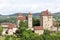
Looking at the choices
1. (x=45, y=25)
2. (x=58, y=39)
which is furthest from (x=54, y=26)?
(x=58, y=39)

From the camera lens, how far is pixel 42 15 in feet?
224

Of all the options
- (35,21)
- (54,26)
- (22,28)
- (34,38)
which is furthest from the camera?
(35,21)

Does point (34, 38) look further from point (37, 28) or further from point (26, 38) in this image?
point (37, 28)

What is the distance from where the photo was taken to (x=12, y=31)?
6625cm

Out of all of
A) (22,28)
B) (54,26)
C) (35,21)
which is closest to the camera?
(22,28)

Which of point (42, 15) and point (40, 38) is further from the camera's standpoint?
point (42, 15)

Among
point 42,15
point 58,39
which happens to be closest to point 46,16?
point 42,15

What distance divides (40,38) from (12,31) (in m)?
19.0

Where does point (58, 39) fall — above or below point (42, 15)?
below

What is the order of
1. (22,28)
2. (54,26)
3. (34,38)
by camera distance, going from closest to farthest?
(34,38) → (22,28) → (54,26)

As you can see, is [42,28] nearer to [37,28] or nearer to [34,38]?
[37,28]

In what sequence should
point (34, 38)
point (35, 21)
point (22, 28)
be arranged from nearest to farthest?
point (34, 38) → point (22, 28) → point (35, 21)

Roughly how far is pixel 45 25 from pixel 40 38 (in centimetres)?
1894

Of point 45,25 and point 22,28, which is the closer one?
point 22,28
